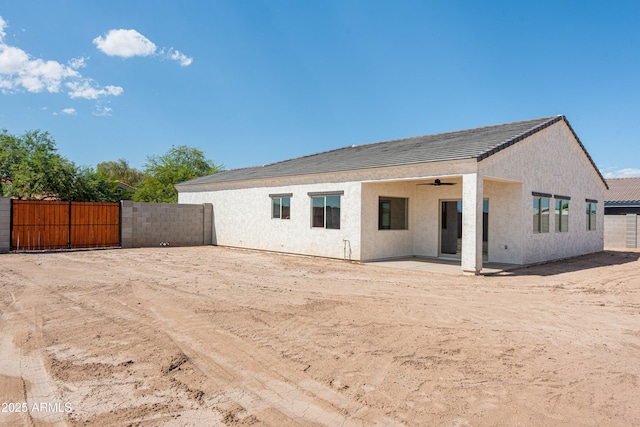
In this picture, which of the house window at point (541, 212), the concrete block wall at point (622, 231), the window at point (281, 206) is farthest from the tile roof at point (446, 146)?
the concrete block wall at point (622, 231)

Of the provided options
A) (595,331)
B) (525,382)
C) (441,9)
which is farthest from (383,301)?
(441,9)

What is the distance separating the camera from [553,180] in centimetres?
1410

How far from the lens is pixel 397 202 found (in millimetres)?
14109

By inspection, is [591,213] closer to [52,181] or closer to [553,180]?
[553,180]

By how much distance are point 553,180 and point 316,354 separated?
13.0m

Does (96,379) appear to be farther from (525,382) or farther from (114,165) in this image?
(114,165)

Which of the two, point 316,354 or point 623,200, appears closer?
point 316,354

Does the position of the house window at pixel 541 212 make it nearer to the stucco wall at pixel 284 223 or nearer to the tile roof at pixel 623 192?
the stucco wall at pixel 284 223

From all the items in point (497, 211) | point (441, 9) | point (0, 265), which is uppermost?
point (441, 9)

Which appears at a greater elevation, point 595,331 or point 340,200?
point 340,200

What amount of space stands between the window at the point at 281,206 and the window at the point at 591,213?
12527 mm

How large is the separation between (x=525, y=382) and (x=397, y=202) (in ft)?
35.0

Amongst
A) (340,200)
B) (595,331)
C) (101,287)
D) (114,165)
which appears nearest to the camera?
(595,331)

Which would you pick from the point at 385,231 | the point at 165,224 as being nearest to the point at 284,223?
the point at 385,231
